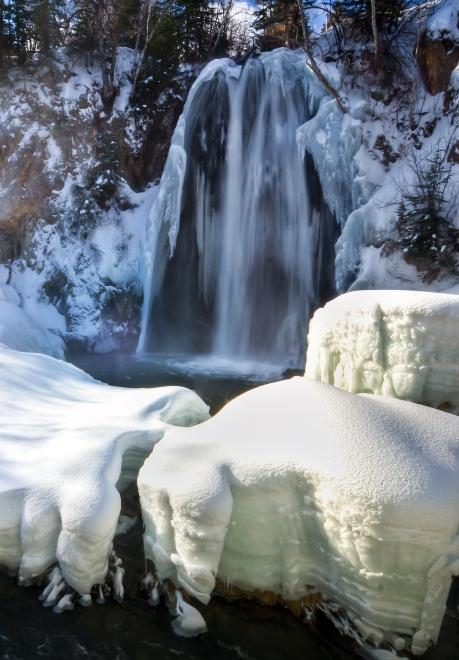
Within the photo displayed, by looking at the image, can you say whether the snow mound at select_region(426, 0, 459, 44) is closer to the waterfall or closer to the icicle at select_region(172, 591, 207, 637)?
the waterfall

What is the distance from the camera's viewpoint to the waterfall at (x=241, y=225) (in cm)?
838

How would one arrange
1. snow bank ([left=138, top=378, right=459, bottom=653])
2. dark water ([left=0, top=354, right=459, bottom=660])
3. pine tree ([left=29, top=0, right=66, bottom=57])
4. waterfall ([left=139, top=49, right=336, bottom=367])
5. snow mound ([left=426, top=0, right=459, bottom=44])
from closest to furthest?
1. snow bank ([left=138, top=378, right=459, bottom=653])
2. dark water ([left=0, top=354, right=459, bottom=660])
3. snow mound ([left=426, top=0, right=459, bottom=44])
4. waterfall ([left=139, top=49, right=336, bottom=367])
5. pine tree ([left=29, top=0, right=66, bottom=57])

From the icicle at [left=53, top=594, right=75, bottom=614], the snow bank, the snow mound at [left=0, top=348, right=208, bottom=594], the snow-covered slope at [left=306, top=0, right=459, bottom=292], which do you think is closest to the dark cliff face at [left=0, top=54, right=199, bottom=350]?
the snow-covered slope at [left=306, top=0, right=459, bottom=292]

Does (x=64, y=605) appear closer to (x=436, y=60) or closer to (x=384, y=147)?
(x=384, y=147)

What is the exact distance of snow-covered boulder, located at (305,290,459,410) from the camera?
2602 mm

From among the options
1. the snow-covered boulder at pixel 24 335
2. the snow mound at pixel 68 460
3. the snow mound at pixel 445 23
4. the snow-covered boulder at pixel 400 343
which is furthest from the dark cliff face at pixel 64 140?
the snow-covered boulder at pixel 400 343

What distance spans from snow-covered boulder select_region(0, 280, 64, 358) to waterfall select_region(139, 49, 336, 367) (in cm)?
180

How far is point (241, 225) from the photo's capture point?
8.73 meters

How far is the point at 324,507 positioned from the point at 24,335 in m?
6.45

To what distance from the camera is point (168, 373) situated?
7.51 metres

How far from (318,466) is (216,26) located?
1299cm

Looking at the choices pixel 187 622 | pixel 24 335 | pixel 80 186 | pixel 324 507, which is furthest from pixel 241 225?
pixel 187 622

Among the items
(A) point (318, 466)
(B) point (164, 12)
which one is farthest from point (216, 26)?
(A) point (318, 466)

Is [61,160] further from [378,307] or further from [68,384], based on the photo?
[378,307]
